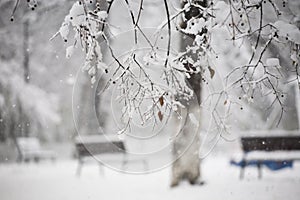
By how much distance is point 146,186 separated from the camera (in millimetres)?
2623

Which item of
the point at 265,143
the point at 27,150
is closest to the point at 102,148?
the point at 265,143

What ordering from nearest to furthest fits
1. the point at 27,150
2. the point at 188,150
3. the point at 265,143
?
the point at 188,150, the point at 265,143, the point at 27,150

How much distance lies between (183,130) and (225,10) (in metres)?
0.97

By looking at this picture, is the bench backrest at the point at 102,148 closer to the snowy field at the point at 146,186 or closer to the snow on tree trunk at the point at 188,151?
the snowy field at the point at 146,186

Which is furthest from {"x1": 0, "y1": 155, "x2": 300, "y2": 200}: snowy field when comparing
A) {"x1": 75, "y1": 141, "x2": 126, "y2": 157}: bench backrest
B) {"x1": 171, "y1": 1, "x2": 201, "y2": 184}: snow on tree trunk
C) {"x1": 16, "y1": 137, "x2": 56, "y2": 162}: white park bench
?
{"x1": 16, "y1": 137, "x2": 56, "y2": 162}: white park bench

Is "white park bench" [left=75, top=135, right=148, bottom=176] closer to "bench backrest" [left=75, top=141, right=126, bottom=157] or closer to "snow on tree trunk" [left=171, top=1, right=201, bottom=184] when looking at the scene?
"bench backrest" [left=75, top=141, right=126, bottom=157]

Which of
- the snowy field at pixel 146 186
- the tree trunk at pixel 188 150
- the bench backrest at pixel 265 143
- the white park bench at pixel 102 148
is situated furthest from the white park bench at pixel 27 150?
the bench backrest at pixel 265 143

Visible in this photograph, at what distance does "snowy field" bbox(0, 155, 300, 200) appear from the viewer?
2314 millimetres

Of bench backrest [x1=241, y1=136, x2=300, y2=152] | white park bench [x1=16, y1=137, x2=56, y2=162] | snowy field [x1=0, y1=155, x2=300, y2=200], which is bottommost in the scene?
snowy field [x1=0, y1=155, x2=300, y2=200]

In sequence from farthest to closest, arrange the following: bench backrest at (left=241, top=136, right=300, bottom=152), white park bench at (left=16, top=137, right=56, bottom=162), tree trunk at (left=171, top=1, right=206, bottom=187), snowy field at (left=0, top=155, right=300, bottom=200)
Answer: white park bench at (left=16, top=137, right=56, bottom=162) < bench backrest at (left=241, top=136, right=300, bottom=152) < tree trunk at (left=171, top=1, right=206, bottom=187) < snowy field at (left=0, top=155, right=300, bottom=200)

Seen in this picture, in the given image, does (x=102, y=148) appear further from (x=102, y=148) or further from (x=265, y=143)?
(x=265, y=143)

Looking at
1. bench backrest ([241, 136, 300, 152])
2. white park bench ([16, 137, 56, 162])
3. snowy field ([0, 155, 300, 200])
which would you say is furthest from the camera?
white park bench ([16, 137, 56, 162])

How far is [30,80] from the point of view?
425 centimetres

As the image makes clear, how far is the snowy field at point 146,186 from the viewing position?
2.31 meters
